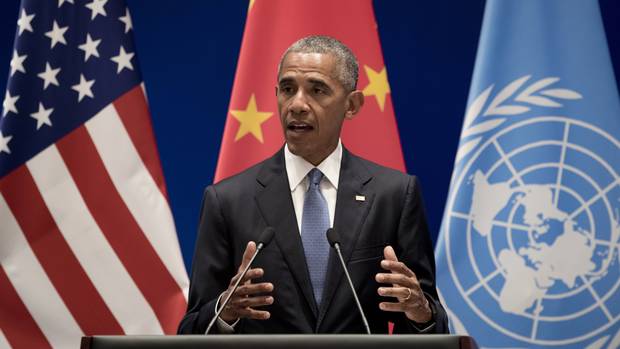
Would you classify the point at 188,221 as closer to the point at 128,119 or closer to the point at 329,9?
the point at 128,119

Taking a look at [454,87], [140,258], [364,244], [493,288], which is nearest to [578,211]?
[493,288]

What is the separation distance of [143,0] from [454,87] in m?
1.47

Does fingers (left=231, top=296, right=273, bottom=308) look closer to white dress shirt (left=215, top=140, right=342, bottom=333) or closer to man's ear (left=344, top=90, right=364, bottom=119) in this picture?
white dress shirt (left=215, top=140, right=342, bottom=333)

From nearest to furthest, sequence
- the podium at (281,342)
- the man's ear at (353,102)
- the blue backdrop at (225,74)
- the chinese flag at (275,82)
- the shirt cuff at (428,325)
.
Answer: the podium at (281,342) → the shirt cuff at (428,325) → the man's ear at (353,102) → the chinese flag at (275,82) → the blue backdrop at (225,74)

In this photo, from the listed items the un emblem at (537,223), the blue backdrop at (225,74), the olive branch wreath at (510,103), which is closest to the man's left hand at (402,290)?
the un emblem at (537,223)

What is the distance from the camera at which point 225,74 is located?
371 centimetres

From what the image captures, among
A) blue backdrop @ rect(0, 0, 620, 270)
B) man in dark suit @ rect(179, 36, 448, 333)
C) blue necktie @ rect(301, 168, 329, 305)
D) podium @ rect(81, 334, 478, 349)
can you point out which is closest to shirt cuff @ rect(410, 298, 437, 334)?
man in dark suit @ rect(179, 36, 448, 333)

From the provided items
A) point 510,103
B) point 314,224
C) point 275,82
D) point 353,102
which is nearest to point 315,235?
point 314,224

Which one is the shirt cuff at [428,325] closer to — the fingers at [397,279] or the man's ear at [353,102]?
the fingers at [397,279]

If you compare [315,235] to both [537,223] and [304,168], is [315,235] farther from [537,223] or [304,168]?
[537,223]

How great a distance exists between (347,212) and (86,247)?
51.1 inches

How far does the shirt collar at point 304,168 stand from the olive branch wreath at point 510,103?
1.07 meters

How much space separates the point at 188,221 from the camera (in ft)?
11.9

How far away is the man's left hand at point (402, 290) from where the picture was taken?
→ 1494 mm
